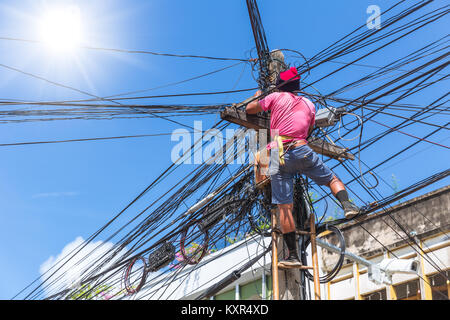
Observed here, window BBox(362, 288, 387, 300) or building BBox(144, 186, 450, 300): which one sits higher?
building BBox(144, 186, 450, 300)

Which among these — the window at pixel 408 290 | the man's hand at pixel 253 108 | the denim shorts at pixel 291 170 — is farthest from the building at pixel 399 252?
the man's hand at pixel 253 108

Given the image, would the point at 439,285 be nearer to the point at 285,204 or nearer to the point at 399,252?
the point at 399,252

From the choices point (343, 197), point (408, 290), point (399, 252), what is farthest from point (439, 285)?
point (343, 197)

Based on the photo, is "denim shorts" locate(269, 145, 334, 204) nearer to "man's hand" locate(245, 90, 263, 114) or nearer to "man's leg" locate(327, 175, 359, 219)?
"man's leg" locate(327, 175, 359, 219)

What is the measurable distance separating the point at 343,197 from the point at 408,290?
450 centimetres

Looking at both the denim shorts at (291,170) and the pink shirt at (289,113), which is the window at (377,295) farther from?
the pink shirt at (289,113)

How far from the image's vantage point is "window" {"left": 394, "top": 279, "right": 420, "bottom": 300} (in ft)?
33.4

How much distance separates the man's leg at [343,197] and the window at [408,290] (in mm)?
4346

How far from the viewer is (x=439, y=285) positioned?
9.84 metres

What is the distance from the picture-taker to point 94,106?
8.13 m

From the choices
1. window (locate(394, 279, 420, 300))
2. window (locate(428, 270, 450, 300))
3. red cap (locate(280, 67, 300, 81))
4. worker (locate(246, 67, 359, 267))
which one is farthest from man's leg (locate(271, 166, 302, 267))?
window (locate(394, 279, 420, 300))
